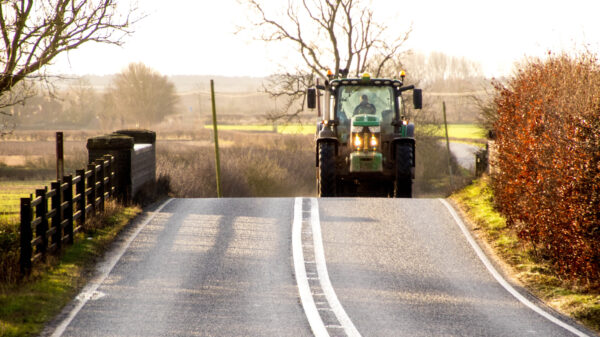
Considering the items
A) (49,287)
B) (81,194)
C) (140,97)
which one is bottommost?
(49,287)

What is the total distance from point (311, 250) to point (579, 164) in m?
5.07

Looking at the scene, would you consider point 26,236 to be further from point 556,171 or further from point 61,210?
point 556,171

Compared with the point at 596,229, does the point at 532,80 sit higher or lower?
higher

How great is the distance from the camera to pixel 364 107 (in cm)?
1859

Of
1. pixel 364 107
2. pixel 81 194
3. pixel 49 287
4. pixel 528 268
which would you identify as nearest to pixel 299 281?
pixel 49 287

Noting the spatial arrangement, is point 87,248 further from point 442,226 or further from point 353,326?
point 442,226

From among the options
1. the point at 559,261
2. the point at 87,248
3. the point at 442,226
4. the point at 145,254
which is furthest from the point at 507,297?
the point at 87,248

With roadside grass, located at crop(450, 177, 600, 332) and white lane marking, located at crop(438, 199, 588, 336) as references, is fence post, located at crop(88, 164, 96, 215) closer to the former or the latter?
white lane marking, located at crop(438, 199, 588, 336)

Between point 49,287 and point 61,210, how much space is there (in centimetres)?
238

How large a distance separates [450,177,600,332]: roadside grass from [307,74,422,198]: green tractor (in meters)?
1.98

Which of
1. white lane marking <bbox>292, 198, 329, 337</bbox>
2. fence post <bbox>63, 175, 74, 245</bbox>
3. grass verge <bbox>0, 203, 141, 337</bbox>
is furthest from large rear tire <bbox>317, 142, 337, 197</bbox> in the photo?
fence post <bbox>63, 175, 74, 245</bbox>

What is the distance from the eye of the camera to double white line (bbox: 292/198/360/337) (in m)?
9.04

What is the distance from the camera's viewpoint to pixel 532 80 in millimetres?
16000

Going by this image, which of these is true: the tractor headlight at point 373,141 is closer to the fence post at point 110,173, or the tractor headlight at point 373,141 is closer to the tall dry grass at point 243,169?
the fence post at point 110,173
